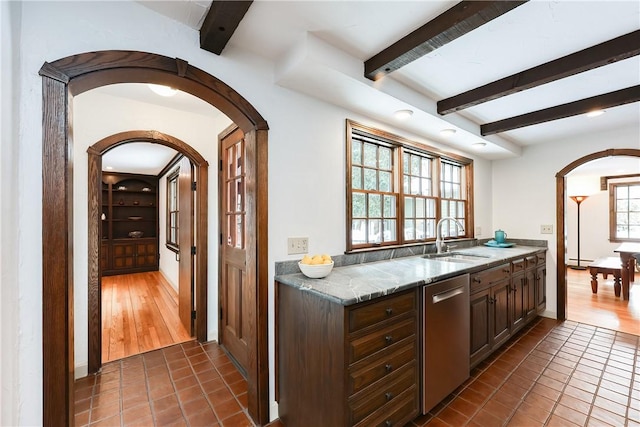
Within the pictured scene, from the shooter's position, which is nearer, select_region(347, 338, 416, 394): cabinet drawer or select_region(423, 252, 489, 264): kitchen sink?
select_region(347, 338, 416, 394): cabinet drawer

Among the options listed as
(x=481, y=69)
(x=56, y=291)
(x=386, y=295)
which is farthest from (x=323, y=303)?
(x=481, y=69)

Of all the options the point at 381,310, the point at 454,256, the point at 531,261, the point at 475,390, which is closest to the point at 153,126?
the point at 381,310

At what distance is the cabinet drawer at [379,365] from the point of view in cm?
137

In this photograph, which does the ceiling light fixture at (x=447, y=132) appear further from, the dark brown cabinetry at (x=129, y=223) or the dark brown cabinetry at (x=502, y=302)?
the dark brown cabinetry at (x=129, y=223)

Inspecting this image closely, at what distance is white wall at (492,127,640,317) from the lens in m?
3.48

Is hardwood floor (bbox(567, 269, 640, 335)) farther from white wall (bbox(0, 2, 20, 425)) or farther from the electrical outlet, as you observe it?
white wall (bbox(0, 2, 20, 425))

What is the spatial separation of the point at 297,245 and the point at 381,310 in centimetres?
75

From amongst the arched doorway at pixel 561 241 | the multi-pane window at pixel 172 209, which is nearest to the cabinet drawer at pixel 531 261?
the arched doorway at pixel 561 241

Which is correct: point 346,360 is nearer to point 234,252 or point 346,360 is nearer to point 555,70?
point 234,252

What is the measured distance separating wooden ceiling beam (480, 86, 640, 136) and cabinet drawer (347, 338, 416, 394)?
2664mm

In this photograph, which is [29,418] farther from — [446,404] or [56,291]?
[446,404]

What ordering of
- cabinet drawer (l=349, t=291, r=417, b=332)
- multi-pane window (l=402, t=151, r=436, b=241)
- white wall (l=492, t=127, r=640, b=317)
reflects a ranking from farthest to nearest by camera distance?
1. white wall (l=492, t=127, r=640, b=317)
2. multi-pane window (l=402, t=151, r=436, b=241)
3. cabinet drawer (l=349, t=291, r=417, b=332)

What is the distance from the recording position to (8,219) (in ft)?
3.47

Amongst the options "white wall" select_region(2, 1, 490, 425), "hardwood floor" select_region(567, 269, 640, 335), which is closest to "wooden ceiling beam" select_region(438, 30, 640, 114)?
"white wall" select_region(2, 1, 490, 425)
